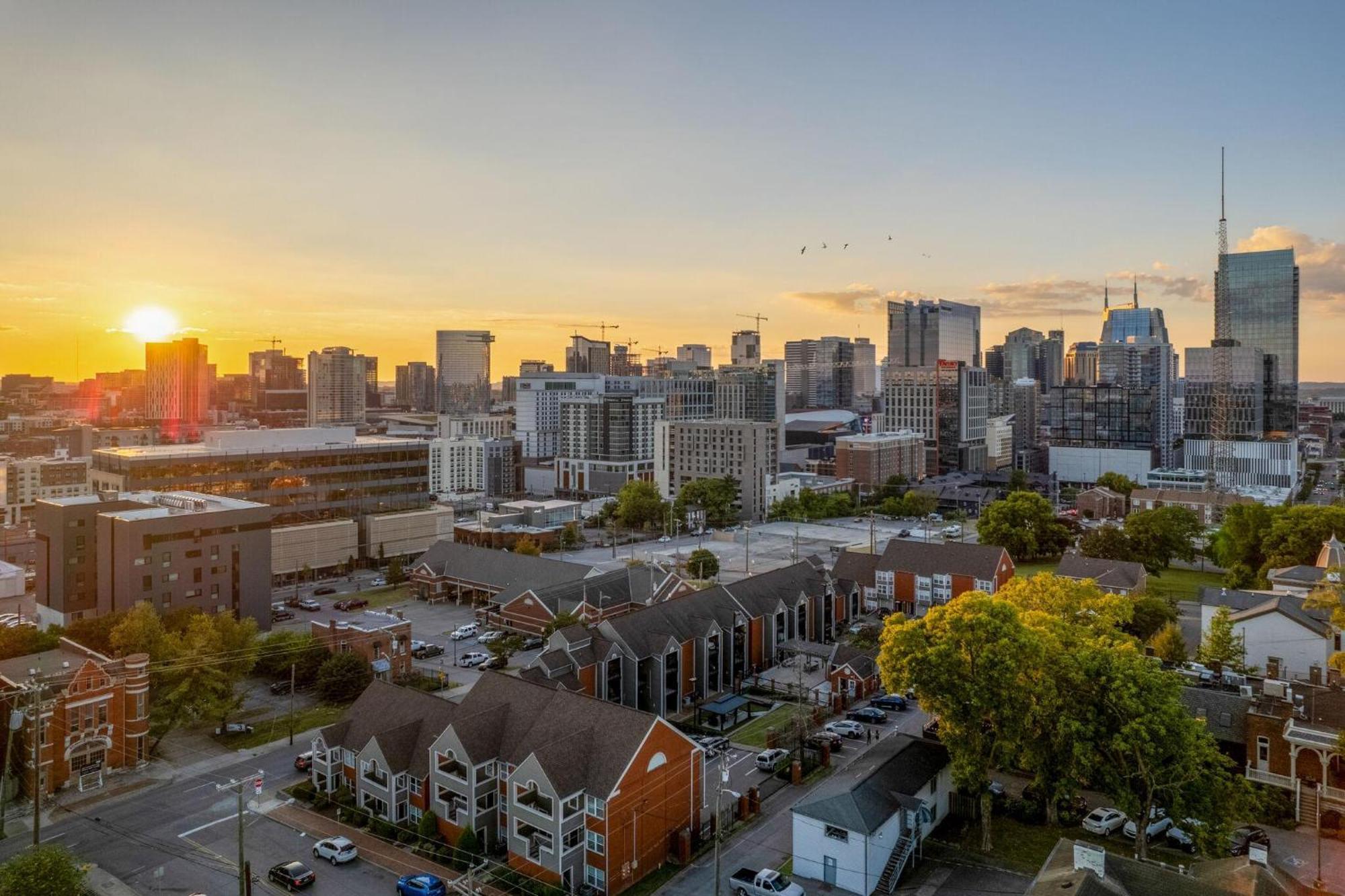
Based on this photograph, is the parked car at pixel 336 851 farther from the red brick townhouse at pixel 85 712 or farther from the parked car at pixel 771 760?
the parked car at pixel 771 760

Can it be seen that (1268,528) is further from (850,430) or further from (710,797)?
(850,430)

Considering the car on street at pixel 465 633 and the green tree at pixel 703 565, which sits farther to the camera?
the green tree at pixel 703 565

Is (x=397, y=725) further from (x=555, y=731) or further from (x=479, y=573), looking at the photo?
(x=479, y=573)

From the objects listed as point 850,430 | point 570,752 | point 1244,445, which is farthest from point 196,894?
point 850,430

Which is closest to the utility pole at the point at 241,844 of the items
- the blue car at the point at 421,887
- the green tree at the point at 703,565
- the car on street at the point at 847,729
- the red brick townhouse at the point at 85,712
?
the blue car at the point at 421,887

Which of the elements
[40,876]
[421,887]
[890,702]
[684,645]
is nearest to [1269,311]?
[890,702]

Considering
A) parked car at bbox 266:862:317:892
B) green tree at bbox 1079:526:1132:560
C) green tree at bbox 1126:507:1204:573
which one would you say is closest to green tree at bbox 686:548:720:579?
green tree at bbox 1079:526:1132:560

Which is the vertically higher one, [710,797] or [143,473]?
[143,473]

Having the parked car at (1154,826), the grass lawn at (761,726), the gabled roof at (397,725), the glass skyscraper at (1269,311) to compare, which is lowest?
the grass lawn at (761,726)
